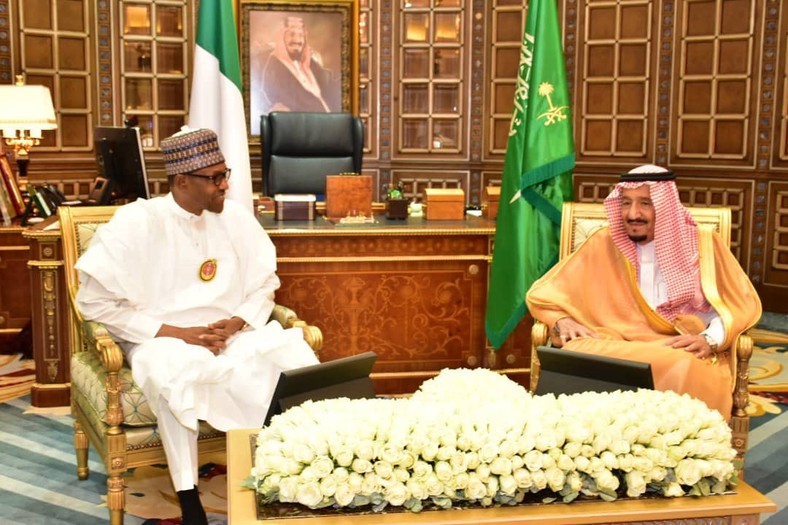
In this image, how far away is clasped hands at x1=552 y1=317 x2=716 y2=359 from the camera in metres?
3.39

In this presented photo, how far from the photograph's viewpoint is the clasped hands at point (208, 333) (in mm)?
3332

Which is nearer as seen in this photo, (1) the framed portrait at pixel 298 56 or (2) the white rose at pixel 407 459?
(2) the white rose at pixel 407 459

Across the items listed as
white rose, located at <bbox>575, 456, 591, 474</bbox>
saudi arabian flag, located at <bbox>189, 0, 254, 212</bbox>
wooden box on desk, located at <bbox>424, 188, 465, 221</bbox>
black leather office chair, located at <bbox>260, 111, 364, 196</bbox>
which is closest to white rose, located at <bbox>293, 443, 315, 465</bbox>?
white rose, located at <bbox>575, 456, 591, 474</bbox>

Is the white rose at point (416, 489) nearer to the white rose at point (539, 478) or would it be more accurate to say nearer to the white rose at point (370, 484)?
the white rose at point (370, 484)

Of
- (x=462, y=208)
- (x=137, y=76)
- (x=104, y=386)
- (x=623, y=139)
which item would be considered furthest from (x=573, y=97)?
(x=104, y=386)

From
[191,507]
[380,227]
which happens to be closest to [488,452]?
[191,507]

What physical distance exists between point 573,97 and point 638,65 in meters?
0.60

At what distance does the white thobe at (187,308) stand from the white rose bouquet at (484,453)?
115 centimetres

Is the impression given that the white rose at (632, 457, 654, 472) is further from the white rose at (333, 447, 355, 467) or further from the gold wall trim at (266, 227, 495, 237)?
the gold wall trim at (266, 227, 495, 237)

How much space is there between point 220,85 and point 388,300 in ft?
4.72

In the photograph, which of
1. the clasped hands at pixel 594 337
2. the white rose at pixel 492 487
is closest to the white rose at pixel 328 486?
the white rose at pixel 492 487

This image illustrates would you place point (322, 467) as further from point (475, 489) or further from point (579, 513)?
point (579, 513)

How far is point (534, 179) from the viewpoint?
4559 millimetres

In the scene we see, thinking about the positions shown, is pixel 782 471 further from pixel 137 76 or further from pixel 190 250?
pixel 137 76
